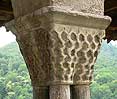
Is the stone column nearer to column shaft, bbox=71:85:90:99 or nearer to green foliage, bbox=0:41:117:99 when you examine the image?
column shaft, bbox=71:85:90:99

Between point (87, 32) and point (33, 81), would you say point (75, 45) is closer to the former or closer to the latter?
point (87, 32)

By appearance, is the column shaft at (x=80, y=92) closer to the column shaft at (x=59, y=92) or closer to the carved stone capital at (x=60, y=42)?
the carved stone capital at (x=60, y=42)

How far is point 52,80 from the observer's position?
2.55m

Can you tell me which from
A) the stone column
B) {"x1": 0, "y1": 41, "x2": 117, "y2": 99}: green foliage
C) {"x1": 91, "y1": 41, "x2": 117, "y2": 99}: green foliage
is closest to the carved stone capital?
the stone column

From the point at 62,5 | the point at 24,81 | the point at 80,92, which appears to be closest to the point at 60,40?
the point at 62,5

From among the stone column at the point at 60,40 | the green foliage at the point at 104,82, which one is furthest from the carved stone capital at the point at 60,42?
the green foliage at the point at 104,82

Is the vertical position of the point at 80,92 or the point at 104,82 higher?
the point at 80,92

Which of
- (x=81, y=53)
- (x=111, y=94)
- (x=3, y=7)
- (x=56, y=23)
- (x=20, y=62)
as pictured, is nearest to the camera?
(x=56, y=23)

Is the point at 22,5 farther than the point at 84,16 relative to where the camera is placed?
Yes

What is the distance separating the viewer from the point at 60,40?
252cm

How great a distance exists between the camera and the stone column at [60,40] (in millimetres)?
2508

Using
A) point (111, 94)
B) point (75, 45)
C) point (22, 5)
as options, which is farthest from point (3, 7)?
point (111, 94)

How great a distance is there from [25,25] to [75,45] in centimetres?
43

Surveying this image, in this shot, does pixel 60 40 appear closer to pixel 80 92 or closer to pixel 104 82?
pixel 80 92
